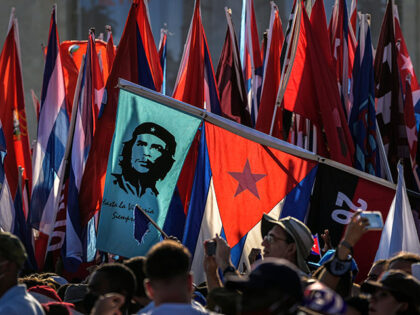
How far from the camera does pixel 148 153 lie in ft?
25.8

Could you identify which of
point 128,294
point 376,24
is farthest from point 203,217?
point 376,24

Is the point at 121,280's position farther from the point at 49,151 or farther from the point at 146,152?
the point at 49,151

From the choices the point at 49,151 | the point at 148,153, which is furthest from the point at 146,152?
the point at 49,151

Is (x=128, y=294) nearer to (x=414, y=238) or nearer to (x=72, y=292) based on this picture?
(x=72, y=292)

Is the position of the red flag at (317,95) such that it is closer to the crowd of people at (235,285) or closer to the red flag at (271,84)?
the red flag at (271,84)

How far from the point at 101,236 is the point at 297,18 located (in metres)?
4.41

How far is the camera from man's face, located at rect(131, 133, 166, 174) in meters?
7.86

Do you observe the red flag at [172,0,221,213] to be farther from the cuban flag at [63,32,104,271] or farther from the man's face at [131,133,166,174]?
the man's face at [131,133,166,174]

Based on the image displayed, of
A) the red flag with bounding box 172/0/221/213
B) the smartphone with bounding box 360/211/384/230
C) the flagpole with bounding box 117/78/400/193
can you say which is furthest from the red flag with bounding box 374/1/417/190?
the smartphone with bounding box 360/211/384/230

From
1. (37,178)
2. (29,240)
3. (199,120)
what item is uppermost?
(199,120)

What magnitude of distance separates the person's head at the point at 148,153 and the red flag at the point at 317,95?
2520 mm

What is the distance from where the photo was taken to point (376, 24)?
2933 cm

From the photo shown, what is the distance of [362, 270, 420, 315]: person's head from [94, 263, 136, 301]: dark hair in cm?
117

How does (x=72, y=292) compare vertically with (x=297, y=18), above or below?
below
